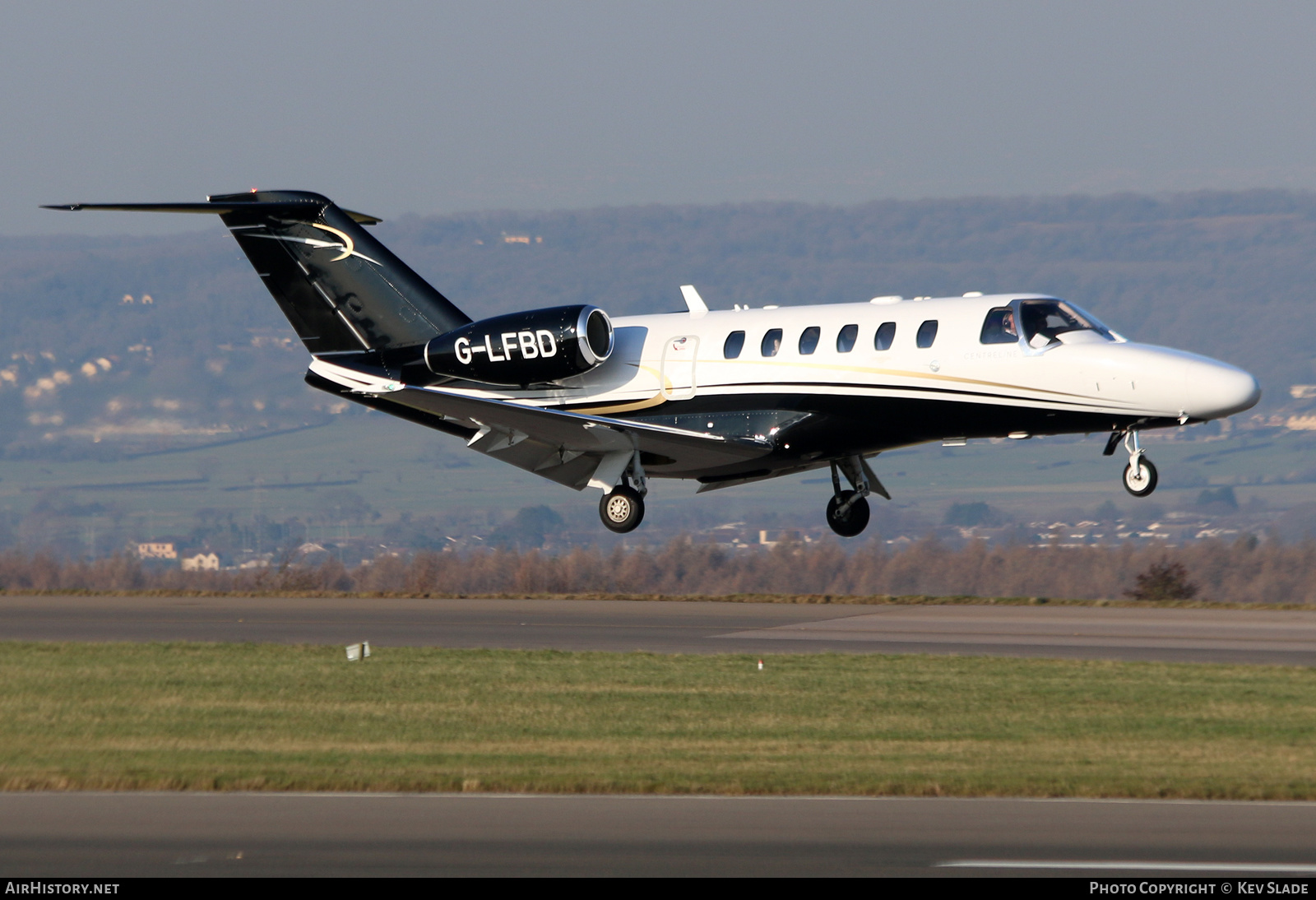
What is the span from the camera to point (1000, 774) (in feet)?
46.7

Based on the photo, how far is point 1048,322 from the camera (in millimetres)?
24562

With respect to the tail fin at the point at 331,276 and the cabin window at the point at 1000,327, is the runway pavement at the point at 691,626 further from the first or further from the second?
the tail fin at the point at 331,276

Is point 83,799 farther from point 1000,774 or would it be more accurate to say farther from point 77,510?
point 77,510

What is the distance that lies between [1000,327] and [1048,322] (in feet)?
2.26

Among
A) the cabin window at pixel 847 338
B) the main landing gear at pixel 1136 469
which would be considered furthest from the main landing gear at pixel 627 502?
the main landing gear at pixel 1136 469

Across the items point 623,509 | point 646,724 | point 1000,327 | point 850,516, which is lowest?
point 646,724

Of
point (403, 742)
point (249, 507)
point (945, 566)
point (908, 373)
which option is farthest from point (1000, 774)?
point (249, 507)

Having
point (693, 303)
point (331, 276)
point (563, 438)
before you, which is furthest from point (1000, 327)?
point (331, 276)

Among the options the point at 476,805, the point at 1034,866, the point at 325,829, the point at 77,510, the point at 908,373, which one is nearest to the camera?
the point at 1034,866

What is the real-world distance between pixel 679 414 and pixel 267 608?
346 inches

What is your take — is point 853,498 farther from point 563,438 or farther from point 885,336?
point 563,438

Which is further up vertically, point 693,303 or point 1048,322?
point 693,303

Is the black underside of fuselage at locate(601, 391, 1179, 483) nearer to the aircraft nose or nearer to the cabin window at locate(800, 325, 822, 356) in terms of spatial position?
the aircraft nose

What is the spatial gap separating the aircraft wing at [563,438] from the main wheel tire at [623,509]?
0.24 m
